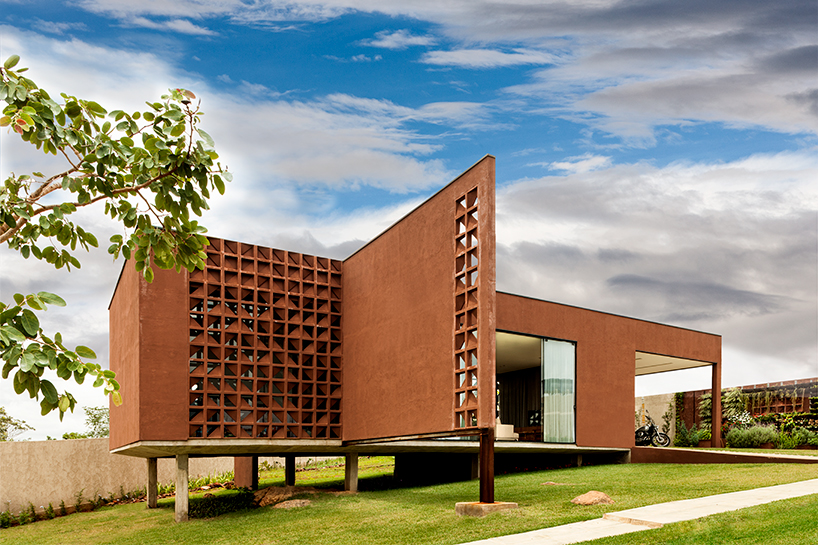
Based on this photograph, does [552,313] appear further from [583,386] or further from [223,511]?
[223,511]

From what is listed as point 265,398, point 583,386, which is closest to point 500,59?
point 265,398

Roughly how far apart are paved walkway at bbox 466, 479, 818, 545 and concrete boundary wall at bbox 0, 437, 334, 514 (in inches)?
650

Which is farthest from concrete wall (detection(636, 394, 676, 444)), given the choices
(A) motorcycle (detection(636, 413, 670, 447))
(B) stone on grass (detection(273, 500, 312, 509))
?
(B) stone on grass (detection(273, 500, 312, 509))

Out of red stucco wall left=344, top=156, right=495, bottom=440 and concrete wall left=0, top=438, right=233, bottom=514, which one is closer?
red stucco wall left=344, top=156, right=495, bottom=440

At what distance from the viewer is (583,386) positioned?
18938 millimetres

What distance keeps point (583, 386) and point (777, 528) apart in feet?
38.4

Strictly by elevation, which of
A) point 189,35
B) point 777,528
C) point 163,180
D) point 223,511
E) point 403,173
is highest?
point 189,35

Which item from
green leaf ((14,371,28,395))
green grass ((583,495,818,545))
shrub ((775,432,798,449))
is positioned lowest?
shrub ((775,432,798,449))

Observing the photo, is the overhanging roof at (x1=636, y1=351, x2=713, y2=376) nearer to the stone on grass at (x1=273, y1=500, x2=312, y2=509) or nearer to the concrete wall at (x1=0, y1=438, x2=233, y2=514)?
the stone on grass at (x1=273, y1=500, x2=312, y2=509)

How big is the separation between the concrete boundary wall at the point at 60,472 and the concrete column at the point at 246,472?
3.03 metres

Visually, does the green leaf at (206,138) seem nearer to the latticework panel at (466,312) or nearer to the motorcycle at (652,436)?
the latticework panel at (466,312)

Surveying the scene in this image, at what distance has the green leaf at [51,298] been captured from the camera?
4.06 meters

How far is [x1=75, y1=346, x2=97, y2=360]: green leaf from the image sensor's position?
4070mm

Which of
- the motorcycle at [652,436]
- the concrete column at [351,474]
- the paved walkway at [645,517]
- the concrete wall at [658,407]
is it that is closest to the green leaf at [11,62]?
the paved walkway at [645,517]
